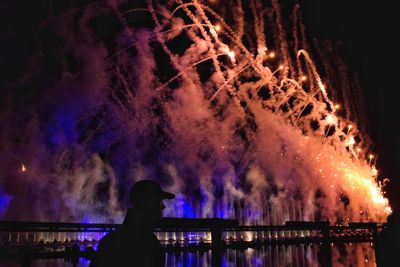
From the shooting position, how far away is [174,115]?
2239 cm

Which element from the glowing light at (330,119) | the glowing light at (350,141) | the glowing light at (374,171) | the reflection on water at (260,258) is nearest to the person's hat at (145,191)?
the reflection on water at (260,258)

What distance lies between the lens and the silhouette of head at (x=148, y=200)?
9.32 ft

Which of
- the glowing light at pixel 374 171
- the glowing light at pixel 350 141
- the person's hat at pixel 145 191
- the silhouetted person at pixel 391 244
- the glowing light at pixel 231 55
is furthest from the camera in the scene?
the glowing light at pixel 374 171

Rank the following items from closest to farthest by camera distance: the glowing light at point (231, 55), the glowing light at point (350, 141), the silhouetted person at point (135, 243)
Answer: the silhouetted person at point (135, 243) < the glowing light at point (231, 55) < the glowing light at point (350, 141)

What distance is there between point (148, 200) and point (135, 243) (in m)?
0.37

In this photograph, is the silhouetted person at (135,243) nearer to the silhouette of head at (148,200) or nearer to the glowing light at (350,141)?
the silhouette of head at (148,200)

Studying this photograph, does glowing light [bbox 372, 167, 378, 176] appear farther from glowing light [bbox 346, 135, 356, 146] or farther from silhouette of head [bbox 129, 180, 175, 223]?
silhouette of head [bbox 129, 180, 175, 223]

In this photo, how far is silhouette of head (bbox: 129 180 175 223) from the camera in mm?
2840

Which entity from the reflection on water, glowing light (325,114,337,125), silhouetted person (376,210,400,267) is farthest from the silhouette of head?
glowing light (325,114,337,125)

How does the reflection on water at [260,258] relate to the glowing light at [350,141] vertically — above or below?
below

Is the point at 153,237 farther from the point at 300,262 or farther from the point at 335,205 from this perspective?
the point at 335,205

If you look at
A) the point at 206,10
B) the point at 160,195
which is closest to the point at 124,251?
the point at 160,195

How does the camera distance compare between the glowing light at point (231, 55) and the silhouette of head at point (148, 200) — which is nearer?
the silhouette of head at point (148, 200)

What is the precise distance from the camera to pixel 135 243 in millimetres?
2654
